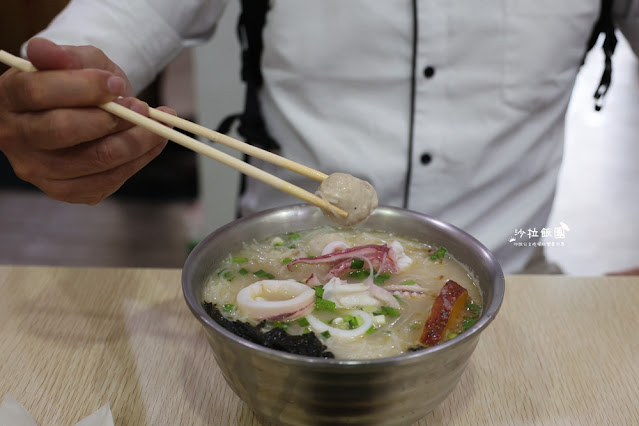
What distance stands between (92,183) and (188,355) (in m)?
0.47

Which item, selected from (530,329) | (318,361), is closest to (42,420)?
(318,361)

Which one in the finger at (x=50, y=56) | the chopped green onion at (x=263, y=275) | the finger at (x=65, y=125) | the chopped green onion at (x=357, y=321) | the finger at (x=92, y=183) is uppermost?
the finger at (x=50, y=56)

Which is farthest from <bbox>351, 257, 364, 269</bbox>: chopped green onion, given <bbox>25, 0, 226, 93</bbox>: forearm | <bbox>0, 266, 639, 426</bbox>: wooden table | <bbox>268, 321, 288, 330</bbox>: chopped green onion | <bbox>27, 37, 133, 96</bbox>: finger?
<bbox>25, 0, 226, 93</bbox>: forearm

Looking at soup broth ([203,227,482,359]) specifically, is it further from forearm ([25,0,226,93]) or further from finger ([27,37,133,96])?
forearm ([25,0,226,93])

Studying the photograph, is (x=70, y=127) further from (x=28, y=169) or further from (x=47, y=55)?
(x=28, y=169)

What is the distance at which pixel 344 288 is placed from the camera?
1.27 meters

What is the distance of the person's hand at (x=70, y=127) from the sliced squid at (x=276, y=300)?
405mm

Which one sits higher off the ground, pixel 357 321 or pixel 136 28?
pixel 136 28

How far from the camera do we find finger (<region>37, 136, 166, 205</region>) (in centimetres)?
137

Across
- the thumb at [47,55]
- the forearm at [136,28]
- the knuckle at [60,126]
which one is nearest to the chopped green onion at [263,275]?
the knuckle at [60,126]

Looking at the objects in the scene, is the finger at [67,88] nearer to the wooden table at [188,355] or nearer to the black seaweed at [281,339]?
the black seaweed at [281,339]

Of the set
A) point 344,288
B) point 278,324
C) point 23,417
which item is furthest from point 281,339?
point 23,417

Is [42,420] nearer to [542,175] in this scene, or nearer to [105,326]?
[105,326]

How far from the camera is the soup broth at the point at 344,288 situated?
120cm
